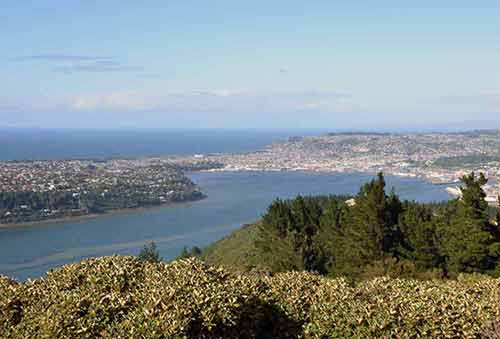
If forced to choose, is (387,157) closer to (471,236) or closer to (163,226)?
(163,226)

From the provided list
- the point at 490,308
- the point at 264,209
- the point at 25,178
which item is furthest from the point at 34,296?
the point at 25,178

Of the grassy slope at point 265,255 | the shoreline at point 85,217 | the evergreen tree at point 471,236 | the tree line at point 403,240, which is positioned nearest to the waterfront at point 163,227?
the shoreline at point 85,217

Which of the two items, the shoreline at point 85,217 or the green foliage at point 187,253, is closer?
the green foliage at point 187,253

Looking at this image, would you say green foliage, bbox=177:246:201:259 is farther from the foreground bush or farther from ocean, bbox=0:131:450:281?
the foreground bush

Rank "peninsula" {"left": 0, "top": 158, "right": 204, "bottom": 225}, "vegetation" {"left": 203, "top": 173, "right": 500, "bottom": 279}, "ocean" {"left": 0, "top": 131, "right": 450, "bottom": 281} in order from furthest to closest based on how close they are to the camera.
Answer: "peninsula" {"left": 0, "top": 158, "right": 204, "bottom": 225} < "ocean" {"left": 0, "top": 131, "right": 450, "bottom": 281} < "vegetation" {"left": 203, "top": 173, "right": 500, "bottom": 279}

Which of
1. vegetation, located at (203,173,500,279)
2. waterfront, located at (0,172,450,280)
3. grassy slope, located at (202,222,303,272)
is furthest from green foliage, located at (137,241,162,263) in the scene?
waterfront, located at (0,172,450,280)

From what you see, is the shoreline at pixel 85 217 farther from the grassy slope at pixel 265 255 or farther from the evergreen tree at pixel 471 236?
the evergreen tree at pixel 471 236
